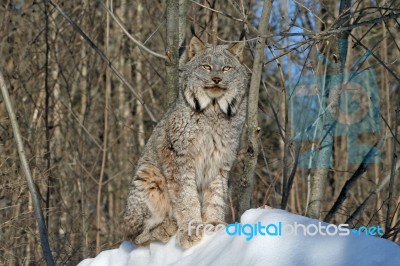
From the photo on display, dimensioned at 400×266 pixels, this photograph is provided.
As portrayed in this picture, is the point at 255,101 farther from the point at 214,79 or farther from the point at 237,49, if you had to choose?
the point at 237,49

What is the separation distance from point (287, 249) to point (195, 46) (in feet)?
8.41

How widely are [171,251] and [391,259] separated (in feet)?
6.32

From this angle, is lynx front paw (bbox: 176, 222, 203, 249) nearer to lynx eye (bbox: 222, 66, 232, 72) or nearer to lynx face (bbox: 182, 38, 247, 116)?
lynx face (bbox: 182, 38, 247, 116)

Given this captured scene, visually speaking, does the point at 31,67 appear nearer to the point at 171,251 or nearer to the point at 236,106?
the point at 236,106

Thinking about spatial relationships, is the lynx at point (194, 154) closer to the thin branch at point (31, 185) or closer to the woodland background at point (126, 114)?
the woodland background at point (126, 114)

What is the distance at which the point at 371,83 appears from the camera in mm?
9070

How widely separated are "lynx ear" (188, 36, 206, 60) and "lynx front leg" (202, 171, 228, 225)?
1.00m

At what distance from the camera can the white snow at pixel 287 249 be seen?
3189mm

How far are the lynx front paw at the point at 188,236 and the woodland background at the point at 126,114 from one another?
2.26ft

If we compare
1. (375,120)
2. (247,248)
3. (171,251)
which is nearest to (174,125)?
(171,251)

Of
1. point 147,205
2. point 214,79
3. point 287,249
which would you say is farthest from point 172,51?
point 287,249

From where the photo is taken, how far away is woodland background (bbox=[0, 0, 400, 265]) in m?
5.62

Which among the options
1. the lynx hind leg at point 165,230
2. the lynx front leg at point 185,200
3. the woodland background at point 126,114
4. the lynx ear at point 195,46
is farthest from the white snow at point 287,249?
the lynx ear at point 195,46

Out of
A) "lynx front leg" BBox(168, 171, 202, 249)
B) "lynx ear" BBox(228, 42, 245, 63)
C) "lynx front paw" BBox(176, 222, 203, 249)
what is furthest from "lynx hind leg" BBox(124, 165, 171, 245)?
"lynx ear" BBox(228, 42, 245, 63)
